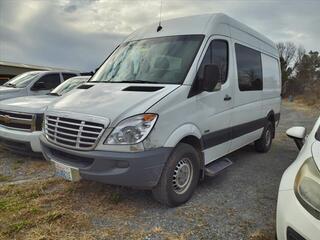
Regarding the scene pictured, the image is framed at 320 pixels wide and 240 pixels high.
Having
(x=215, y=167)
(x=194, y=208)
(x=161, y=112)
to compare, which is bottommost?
(x=194, y=208)

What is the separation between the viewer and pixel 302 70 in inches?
1780

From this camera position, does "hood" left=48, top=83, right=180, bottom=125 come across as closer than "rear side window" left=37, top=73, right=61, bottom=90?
Yes

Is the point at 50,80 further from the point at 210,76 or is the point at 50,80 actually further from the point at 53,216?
the point at 210,76

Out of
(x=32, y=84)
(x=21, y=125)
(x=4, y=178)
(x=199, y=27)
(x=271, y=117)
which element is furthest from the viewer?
(x=32, y=84)

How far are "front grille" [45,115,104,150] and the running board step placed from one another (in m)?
1.67

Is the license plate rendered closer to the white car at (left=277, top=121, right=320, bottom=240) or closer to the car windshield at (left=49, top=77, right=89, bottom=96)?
the white car at (left=277, top=121, right=320, bottom=240)

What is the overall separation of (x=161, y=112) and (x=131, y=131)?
1.28ft

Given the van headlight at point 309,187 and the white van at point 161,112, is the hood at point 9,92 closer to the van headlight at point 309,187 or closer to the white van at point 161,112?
the white van at point 161,112


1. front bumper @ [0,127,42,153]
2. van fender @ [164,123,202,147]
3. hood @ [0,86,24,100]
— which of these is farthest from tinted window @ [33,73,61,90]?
van fender @ [164,123,202,147]

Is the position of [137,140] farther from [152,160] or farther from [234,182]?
[234,182]

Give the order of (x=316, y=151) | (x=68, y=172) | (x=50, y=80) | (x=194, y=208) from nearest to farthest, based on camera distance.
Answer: (x=316, y=151)
(x=68, y=172)
(x=194, y=208)
(x=50, y=80)

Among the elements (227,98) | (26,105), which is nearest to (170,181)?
(227,98)

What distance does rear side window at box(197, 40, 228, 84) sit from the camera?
4.02 meters

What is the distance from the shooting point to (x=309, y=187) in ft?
7.36
